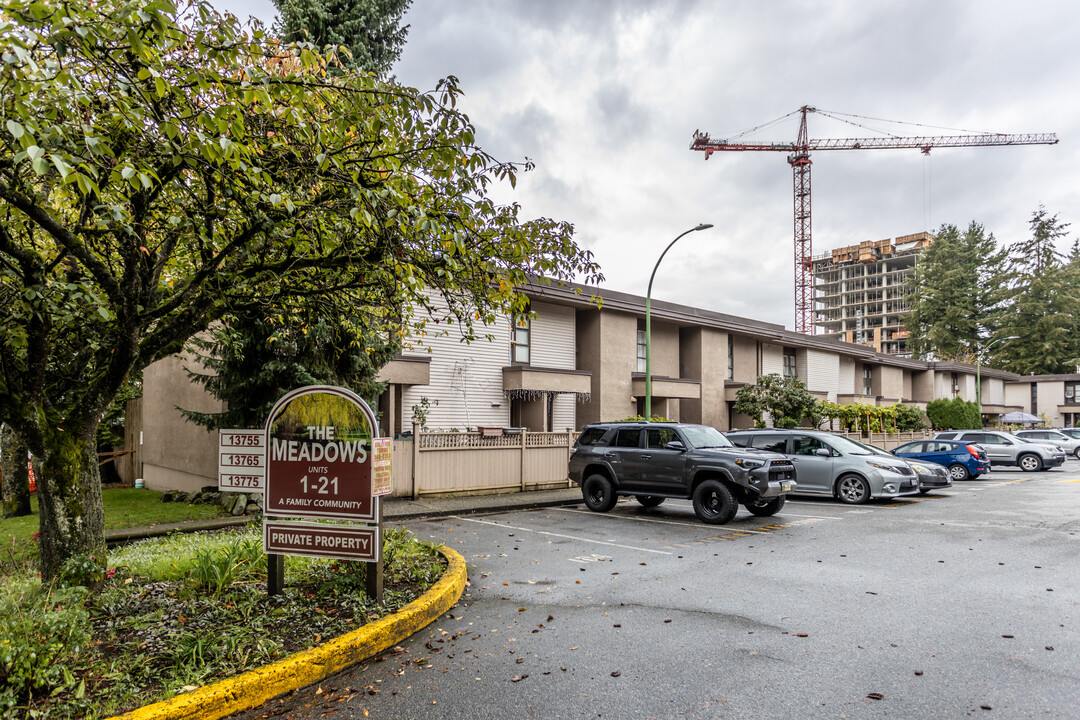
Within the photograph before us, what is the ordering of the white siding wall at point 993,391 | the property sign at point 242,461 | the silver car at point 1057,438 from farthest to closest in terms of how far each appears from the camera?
the white siding wall at point 993,391 < the silver car at point 1057,438 < the property sign at point 242,461

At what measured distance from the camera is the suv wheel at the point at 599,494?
1403 centimetres

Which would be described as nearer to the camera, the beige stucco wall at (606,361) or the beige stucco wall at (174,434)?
the beige stucco wall at (174,434)

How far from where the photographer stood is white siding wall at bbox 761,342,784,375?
109ft

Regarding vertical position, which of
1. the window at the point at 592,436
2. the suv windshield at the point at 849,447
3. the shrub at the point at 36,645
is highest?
the window at the point at 592,436

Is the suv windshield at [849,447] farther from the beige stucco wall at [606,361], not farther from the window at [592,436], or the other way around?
the beige stucco wall at [606,361]

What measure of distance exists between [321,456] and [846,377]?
38876 millimetres

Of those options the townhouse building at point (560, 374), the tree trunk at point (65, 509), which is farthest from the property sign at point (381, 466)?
the townhouse building at point (560, 374)

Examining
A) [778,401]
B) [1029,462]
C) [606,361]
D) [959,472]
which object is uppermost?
[606,361]

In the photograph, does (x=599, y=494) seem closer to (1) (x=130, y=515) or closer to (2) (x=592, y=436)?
(2) (x=592, y=436)

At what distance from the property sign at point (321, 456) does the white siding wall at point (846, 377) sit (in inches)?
1448

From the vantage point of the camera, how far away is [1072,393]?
206 feet

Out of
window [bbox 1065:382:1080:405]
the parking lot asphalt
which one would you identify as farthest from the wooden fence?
window [bbox 1065:382:1080:405]

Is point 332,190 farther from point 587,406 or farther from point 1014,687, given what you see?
point 587,406

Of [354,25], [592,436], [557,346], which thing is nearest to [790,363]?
[557,346]
